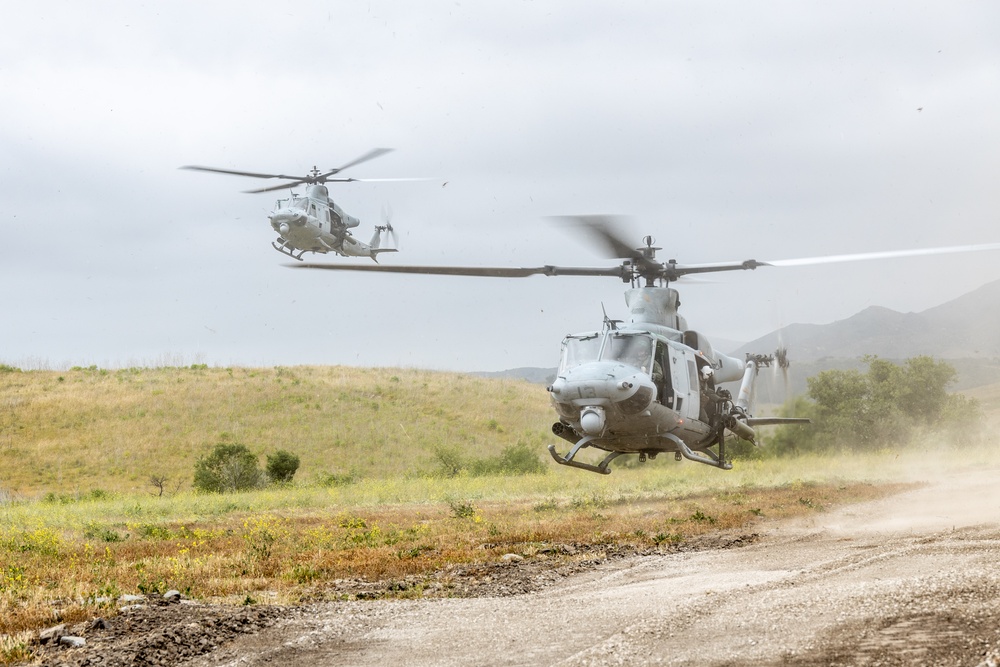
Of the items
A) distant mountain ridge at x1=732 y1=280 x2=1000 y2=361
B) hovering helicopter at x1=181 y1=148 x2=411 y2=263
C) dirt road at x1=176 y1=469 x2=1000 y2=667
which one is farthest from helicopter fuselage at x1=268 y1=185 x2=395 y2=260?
dirt road at x1=176 y1=469 x2=1000 y2=667

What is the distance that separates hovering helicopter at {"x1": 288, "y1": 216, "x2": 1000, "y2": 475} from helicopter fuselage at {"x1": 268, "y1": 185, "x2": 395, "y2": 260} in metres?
14.9

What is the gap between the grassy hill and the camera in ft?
168

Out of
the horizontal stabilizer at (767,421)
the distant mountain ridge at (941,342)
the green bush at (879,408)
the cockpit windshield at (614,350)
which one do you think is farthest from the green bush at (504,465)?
the cockpit windshield at (614,350)

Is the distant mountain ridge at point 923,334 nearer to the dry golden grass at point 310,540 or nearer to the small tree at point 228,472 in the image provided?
the dry golden grass at point 310,540

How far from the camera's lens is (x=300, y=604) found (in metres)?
9.59

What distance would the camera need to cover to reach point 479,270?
57.3 ft

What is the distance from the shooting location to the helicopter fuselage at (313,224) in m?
31.3

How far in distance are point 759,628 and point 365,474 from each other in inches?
1762

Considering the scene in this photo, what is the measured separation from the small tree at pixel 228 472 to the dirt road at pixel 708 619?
26.8 metres

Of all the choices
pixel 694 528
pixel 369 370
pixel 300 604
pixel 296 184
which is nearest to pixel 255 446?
pixel 369 370

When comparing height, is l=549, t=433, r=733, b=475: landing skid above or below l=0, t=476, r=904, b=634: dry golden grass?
above

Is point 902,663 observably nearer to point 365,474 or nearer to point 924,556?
point 924,556

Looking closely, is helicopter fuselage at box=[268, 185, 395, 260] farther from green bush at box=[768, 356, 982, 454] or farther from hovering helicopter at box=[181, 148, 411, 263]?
green bush at box=[768, 356, 982, 454]

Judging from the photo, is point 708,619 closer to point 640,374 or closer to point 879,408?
point 640,374
